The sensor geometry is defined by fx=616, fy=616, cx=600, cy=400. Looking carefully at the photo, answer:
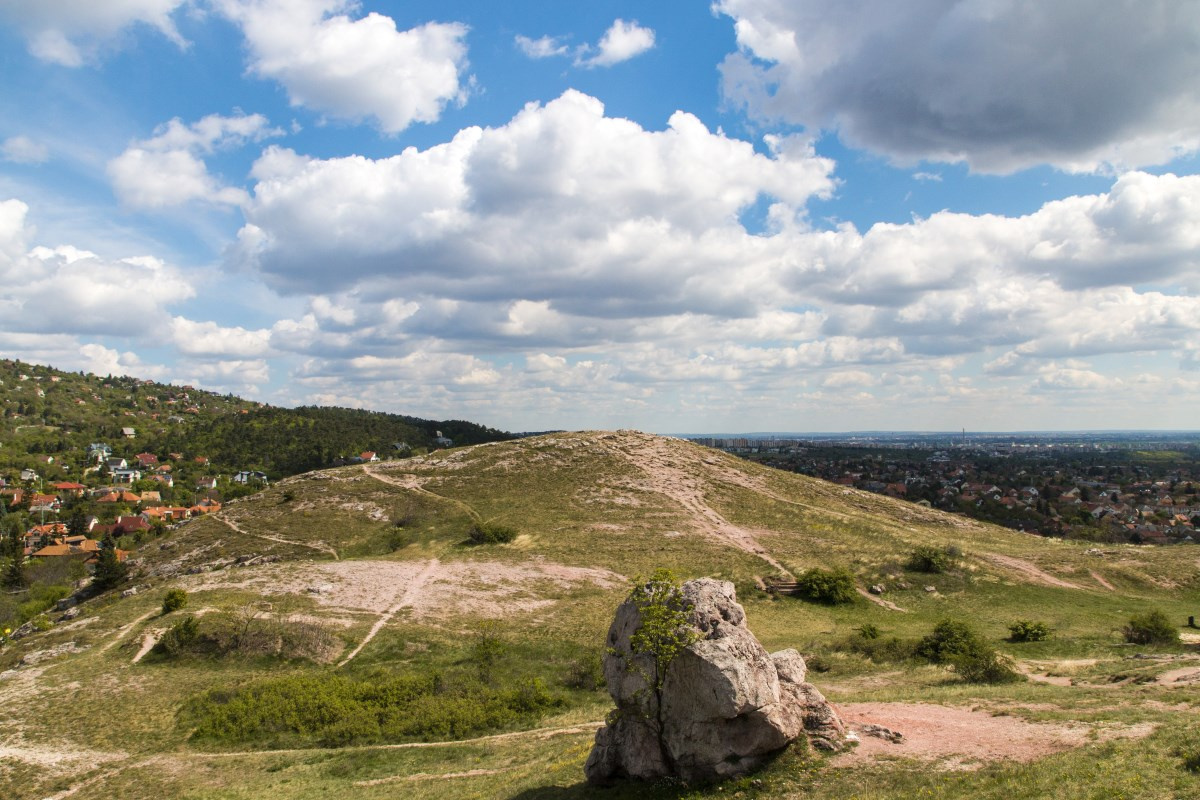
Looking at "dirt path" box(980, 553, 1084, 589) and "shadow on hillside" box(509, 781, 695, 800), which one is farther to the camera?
"dirt path" box(980, 553, 1084, 589)

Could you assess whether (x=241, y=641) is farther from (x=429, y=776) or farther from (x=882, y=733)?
(x=882, y=733)

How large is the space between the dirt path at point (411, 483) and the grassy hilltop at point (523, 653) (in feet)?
2.51

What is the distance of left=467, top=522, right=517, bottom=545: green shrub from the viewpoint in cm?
6266

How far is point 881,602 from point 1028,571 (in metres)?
17.4

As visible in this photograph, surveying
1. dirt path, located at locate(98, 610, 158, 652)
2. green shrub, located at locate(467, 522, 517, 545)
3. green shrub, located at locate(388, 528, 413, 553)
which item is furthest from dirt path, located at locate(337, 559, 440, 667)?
dirt path, located at locate(98, 610, 158, 652)

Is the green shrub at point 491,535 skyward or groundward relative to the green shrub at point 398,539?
skyward

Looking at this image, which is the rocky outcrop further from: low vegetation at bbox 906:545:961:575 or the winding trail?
low vegetation at bbox 906:545:961:575

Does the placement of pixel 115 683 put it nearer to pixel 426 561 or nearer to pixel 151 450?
pixel 426 561

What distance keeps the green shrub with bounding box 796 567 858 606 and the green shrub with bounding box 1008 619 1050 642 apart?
12.7m

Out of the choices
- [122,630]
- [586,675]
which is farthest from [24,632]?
[586,675]

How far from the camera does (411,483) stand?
8444 cm

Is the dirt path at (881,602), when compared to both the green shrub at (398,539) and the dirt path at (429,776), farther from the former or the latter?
the green shrub at (398,539)

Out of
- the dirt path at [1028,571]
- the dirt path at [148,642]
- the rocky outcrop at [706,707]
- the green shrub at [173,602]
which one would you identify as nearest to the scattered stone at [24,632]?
the green shrub at [173,602]

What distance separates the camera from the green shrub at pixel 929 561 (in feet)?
184
